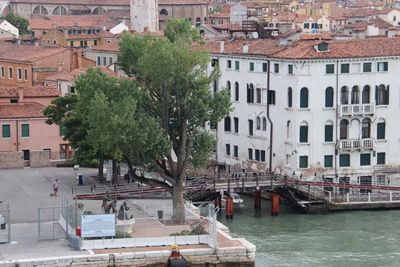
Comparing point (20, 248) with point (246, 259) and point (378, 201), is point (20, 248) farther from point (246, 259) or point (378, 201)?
point (378, 201)

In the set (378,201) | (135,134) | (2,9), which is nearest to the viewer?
(135,134)

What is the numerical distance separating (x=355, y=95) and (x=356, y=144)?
2.13 m

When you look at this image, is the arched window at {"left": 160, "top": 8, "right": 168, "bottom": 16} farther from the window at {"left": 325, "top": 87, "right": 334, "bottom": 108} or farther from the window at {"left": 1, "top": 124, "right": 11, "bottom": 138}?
the window at {"left": 325, "top": 87, "right": 334, "bottom": 108}

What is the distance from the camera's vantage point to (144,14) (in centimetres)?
11069

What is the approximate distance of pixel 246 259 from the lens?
35.1 m

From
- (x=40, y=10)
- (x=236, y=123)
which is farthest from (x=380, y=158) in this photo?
(x=40, y=10)

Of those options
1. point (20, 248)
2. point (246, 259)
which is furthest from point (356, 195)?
point (20, 248)

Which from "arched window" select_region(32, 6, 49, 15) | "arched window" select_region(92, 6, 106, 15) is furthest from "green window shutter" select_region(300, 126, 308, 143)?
"arched window" select_region(32, 6, 49, 15)

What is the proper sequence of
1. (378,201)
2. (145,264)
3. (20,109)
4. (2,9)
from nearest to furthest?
1. (145,264)
2. (378,201)
3. (20,109)
4. (2,9)

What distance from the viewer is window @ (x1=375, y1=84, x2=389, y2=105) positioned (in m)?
50.8

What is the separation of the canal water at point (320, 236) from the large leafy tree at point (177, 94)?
378 centimetres

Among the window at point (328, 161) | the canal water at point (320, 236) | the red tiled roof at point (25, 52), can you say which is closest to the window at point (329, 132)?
the window at point (328, 161)

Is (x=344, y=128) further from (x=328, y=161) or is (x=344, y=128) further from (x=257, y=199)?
(x=257, y=199)

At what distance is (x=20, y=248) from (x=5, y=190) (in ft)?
32.8
